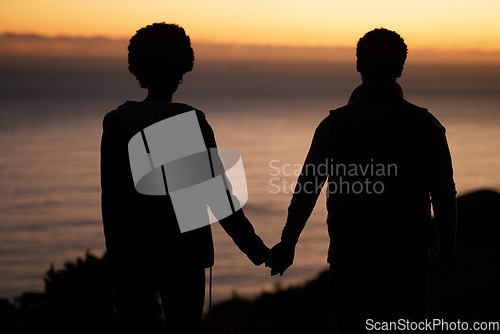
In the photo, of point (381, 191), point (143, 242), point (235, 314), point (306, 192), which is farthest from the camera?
point (235, 314)

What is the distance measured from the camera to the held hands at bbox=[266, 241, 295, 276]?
13.6ft

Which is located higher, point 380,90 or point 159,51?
point 159,51

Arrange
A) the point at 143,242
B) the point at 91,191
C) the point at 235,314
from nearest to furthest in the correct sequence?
the point at 143,242 < the point at 235,314 < the point at 91,191

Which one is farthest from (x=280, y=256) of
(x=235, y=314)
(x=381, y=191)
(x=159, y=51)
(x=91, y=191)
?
(x=91, y=191)

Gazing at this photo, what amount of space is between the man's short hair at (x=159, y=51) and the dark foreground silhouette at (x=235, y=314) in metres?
8.13

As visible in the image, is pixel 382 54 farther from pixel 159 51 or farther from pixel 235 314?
pixel 235 314

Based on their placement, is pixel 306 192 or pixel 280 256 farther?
pixel 280 256

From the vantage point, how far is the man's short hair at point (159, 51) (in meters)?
3.47

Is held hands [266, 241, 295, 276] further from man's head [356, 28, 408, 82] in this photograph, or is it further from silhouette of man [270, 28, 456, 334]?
man's head [356, 28, 408, 82]

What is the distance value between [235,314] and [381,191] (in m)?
13.0

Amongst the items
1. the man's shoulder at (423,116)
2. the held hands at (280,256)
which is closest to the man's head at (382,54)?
the man's shoulder at (423,116)

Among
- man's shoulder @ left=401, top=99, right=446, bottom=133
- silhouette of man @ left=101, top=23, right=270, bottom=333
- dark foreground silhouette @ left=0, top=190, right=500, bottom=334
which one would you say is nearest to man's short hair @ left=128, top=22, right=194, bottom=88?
silhouette of man @ left=101, top=23, right=270, bottom=333

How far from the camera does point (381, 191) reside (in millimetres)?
3469

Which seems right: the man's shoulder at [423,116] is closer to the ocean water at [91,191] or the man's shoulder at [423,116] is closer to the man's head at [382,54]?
the man's head at [382,54]
